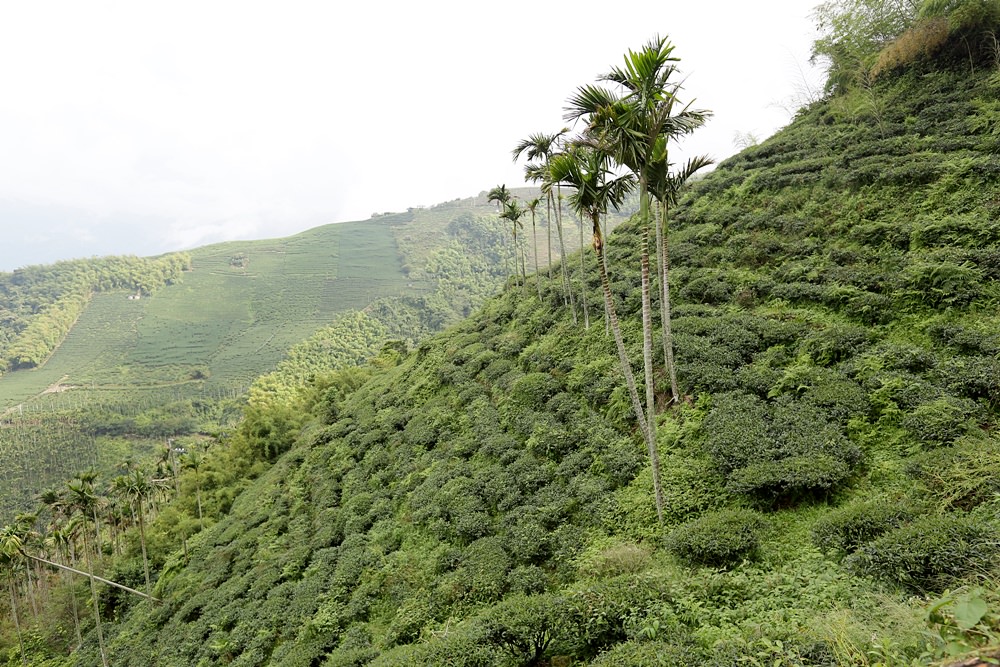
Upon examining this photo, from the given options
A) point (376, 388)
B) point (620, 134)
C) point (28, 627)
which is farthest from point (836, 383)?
point (28, 627)

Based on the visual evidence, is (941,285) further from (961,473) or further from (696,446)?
A: (696,446)

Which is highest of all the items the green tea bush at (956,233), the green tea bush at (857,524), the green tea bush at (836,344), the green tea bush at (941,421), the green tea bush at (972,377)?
the green tea bush at (956,233)

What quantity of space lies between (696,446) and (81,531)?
57413 millimetres

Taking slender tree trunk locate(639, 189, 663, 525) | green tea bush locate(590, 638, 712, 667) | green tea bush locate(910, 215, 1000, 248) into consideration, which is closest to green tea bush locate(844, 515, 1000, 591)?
green tea bush locate(590, 638, 712, 667)

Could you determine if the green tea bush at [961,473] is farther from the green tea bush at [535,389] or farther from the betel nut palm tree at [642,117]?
the green tea bush at [535,389]

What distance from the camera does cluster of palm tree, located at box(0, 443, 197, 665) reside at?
2594 cm

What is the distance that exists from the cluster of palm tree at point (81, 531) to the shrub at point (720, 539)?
91.6ft

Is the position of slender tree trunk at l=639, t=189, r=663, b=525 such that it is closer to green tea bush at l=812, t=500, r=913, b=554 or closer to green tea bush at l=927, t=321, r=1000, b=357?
green tea bush at l=812, t=500, r=913, b=554

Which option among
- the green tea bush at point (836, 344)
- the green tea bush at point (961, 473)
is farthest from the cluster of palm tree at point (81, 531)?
the green tea bush at point (836, 344)

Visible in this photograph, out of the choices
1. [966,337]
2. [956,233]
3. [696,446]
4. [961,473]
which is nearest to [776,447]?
[696,446]

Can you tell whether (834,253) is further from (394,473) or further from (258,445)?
(258,445)

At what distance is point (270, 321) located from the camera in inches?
6417

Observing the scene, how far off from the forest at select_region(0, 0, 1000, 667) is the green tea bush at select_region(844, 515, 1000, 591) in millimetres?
37

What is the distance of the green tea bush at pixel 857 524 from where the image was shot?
259 inches
